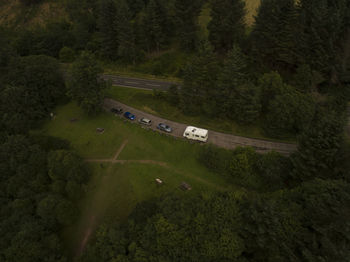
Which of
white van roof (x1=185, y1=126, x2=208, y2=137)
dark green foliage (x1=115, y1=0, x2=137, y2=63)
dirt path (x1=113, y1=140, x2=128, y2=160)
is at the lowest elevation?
dirt path (x1=113, y1=140, x2=128, y2=160)

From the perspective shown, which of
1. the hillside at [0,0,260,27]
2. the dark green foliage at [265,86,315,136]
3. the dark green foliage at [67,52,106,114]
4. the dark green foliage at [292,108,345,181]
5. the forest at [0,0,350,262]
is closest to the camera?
the forest at [0,0,350,262]

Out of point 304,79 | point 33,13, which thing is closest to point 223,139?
point 304,79

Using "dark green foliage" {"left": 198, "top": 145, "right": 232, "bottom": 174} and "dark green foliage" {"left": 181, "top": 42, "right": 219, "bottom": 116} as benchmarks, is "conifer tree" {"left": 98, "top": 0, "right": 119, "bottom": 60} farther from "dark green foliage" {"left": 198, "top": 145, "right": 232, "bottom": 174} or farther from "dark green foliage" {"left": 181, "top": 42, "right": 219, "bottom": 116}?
"dark green foliage" {"left": 198, "top": 145, "right": 232, "bottom": 174}

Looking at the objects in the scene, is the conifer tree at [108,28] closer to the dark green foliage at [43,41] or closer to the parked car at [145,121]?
the dark green foliage at [43,41]

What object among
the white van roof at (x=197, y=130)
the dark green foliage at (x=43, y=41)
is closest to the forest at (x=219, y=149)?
the white van roof at (x=197, y=130)

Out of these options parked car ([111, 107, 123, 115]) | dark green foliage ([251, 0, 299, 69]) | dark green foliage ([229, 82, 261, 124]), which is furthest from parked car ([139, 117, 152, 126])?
dark green foliage ([251, 0, 299, 69])

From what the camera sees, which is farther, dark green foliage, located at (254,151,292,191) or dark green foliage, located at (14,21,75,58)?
dark green foliage, located at (14,21,75,58)

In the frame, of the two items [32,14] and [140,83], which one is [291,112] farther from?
[32,14]
